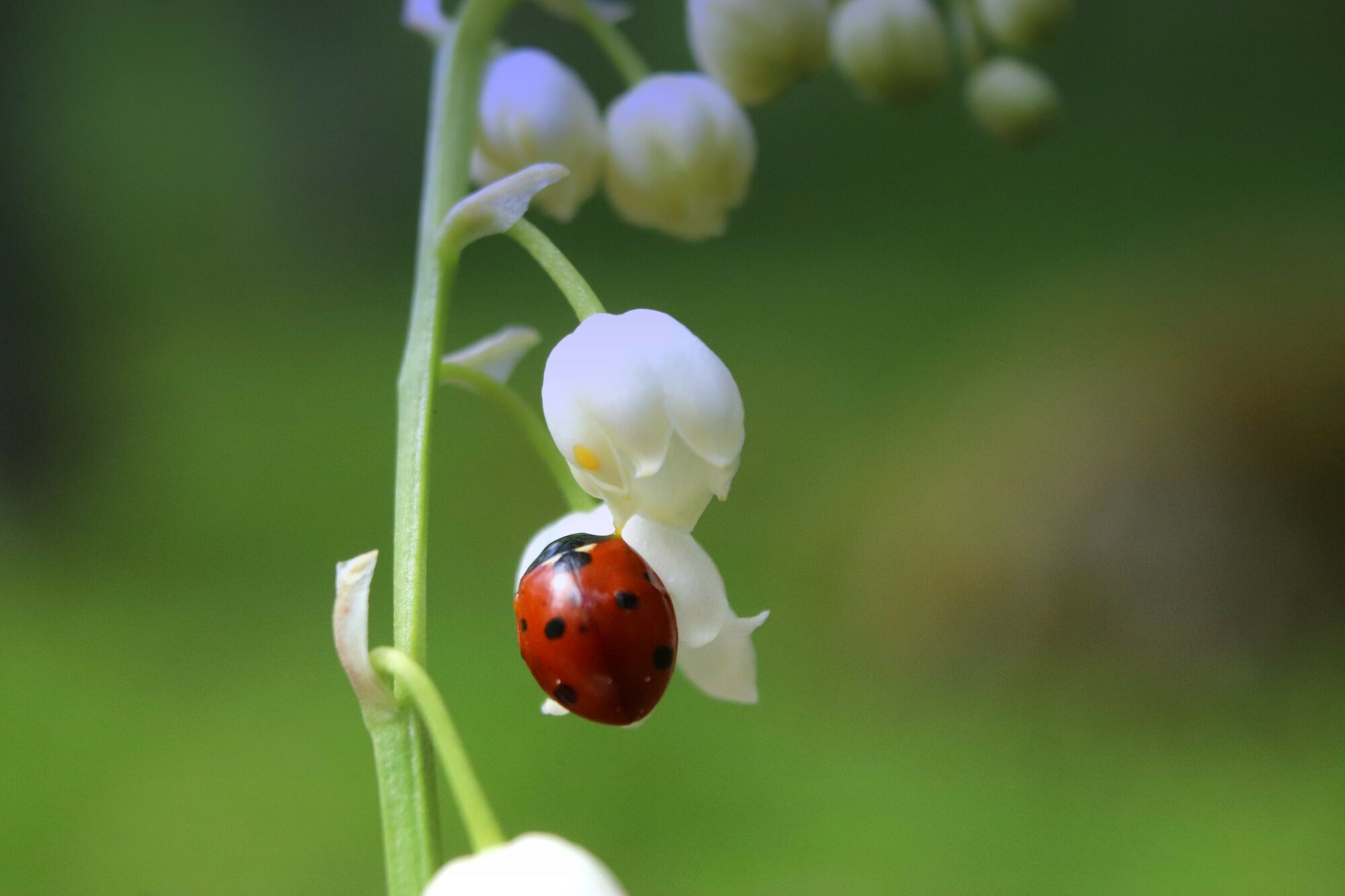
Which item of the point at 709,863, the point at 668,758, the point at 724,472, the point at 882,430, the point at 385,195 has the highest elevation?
the point at 385,195

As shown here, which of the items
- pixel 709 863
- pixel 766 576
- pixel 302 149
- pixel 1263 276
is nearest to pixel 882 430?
pixel 766 576

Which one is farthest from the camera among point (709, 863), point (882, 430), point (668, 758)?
point (882, 430)

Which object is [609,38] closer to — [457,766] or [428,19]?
[428,19]

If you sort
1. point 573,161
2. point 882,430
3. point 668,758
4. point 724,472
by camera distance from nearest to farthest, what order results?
point 724,472 → point 573,161 → point 668,758 → point 882,430

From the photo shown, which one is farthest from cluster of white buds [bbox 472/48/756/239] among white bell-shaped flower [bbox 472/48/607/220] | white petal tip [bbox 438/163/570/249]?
white petal tip [bbox 438/163/570/249]

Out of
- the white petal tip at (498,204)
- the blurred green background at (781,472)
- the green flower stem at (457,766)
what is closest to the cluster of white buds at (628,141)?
the white petal tip at (498,204)

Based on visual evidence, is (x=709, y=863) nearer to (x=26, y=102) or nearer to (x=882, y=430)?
(x=882, y=430)
